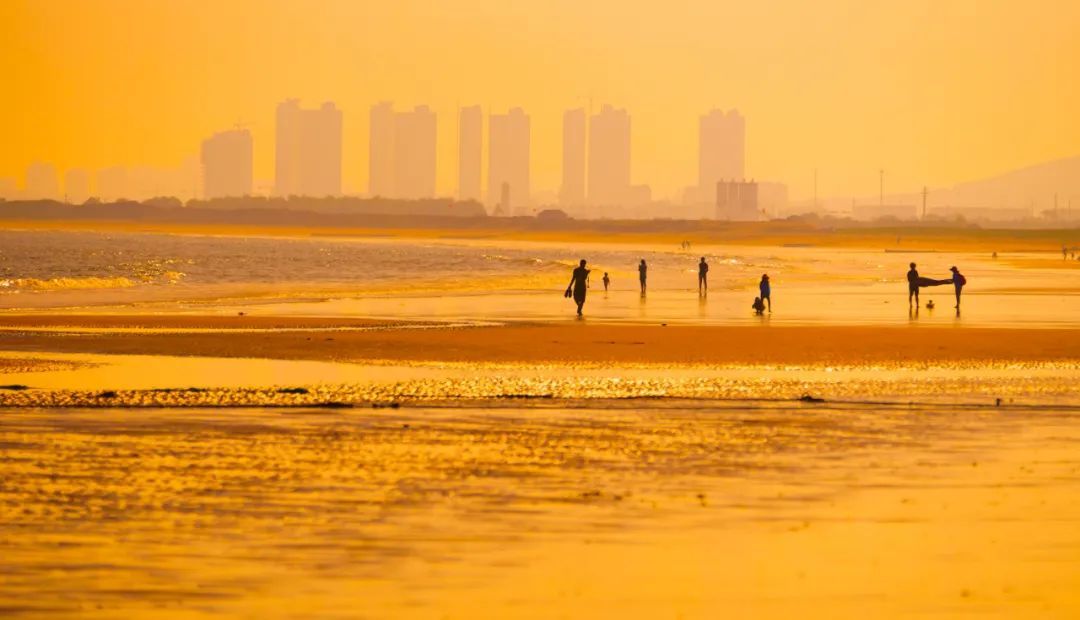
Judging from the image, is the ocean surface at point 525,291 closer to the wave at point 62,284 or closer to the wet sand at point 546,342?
the wave at point 62,284

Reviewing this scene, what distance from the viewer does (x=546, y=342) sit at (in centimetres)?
3303

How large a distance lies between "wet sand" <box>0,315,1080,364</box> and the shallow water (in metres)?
10.7

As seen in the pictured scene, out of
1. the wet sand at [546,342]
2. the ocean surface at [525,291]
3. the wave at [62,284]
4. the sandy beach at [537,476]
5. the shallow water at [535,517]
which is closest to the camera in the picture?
the shallow water at [535,517]

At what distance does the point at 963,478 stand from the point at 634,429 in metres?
4.75

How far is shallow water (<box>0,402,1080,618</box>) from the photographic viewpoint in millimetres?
9766

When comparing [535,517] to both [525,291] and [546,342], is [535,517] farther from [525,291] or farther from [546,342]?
[525,291]

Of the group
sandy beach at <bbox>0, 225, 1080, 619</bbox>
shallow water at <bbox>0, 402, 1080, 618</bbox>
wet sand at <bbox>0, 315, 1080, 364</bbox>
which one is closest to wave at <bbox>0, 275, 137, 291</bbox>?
wet sand at <bbox>0, 315, 1080, 364</bbox>

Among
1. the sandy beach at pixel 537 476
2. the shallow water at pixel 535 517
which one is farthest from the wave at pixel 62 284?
the shallow water at pixel 535 517

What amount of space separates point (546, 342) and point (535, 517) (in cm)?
2060

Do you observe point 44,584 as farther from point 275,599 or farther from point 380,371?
point 380,371

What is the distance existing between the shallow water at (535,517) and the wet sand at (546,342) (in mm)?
10652

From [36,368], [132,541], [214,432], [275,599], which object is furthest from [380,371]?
[275,599]

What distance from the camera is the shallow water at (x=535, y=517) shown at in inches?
384

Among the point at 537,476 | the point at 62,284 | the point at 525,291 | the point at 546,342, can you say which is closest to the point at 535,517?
the point at 537,476
